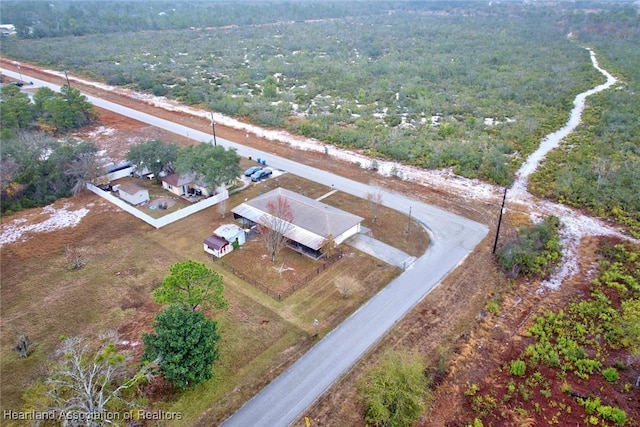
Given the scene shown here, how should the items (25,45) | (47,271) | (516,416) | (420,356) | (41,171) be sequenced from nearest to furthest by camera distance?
(516,416) → (420,356) → (47,271) → (41,171) → (25,45)

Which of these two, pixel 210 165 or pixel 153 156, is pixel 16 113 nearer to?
pixel 153 156

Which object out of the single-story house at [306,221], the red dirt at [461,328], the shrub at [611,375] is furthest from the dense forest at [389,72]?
the shrub at [611,375]

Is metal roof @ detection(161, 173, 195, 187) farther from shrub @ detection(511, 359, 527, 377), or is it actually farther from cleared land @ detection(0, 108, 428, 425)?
shrub @ detection(511, 359, 527, 377)

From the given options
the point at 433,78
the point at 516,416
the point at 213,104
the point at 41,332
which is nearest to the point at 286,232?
the point at 41,332

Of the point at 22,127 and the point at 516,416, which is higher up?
the point at 22,127

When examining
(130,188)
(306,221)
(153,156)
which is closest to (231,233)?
(306,221)

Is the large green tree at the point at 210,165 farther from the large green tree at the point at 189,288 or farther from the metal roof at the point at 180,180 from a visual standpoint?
the large green tree at the point at 189,288

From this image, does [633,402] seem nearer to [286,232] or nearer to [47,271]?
[286,232]
